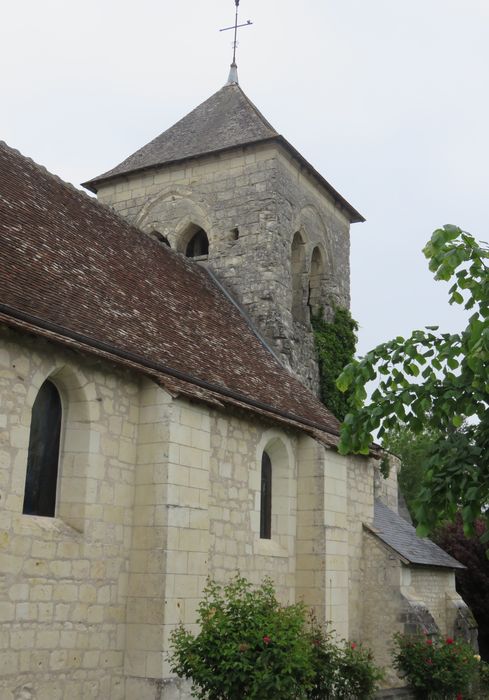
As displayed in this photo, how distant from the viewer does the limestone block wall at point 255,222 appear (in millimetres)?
16547

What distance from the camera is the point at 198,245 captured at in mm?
18484

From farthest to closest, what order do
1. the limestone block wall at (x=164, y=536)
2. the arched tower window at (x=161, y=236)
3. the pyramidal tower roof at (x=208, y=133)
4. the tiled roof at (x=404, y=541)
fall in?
the arched tower window at (x=161, y=236) < the pyramidal tower roof at (x=208, y=133) < the tiled roof at (x=404, y=541) < the limestone block wall at (x=164, y=536)

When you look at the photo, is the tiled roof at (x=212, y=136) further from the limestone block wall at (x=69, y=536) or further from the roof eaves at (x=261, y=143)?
the limestone block wall at (x=69, y=536)

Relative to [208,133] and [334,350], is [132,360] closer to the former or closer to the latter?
[334,350]

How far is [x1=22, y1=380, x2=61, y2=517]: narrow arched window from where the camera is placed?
8.81 m

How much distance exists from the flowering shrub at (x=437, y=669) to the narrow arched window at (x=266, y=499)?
2689 mm

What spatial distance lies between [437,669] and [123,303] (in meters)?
7.03

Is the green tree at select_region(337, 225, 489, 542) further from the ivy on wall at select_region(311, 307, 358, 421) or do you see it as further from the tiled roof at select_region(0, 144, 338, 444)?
the ivy on wall at select_region(311, 307, 358, 421)

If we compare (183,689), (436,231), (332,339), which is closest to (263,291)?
(332,339)

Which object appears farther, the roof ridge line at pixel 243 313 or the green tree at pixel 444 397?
the roof ridge line at pixel 243 313

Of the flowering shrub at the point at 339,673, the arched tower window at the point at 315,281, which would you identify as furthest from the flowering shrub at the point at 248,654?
the arched tower window at the point at 315,281

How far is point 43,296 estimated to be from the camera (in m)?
9.39

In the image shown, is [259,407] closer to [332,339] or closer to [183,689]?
[183,689]

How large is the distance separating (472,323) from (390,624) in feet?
33.8
